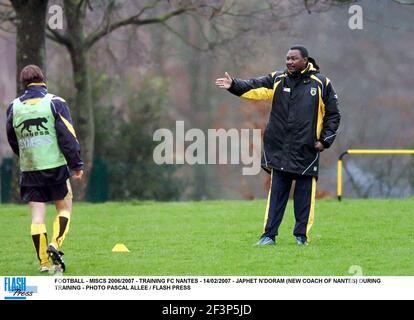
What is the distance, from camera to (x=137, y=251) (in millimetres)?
12844

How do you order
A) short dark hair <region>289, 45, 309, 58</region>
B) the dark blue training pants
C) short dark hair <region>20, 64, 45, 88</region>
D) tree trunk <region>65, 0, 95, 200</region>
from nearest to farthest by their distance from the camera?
short dark hair <region>20, 64, 45, 88</region>
short dark hair <region>289, 45, 309, 58</region>
the dark blue training pants
tree trunk <region>65, 0, 95, 200</region>

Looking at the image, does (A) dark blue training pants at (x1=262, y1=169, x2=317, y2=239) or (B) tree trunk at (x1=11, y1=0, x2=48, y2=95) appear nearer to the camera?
(A) dark blue training pants at (x1=262, y1=169, x2=317, y2=239)

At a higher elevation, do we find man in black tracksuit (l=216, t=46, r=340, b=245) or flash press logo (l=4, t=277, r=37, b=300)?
man in black tracksuit (l=216, t=46, r=340, b=245)

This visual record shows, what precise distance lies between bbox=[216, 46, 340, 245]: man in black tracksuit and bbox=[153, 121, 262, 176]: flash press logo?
1838 centimetres

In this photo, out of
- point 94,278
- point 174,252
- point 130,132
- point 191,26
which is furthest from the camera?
point 191,26

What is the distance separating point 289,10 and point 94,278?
2115 cm

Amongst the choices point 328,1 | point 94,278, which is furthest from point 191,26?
point 94,278

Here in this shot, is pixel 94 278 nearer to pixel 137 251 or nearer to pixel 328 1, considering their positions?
pixel 137 251

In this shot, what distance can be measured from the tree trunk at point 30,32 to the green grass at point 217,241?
5.45m

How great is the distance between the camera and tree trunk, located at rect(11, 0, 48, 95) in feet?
76.6

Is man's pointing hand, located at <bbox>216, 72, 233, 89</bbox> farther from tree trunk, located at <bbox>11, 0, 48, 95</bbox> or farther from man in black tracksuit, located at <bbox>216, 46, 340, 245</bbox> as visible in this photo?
tree trunk, located at <bbox>11, 0, 48, 95</bbox>

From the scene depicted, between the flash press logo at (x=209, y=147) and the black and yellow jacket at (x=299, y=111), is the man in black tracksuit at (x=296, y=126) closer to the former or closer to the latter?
the black and yellow jacket at (x=299, y=111)

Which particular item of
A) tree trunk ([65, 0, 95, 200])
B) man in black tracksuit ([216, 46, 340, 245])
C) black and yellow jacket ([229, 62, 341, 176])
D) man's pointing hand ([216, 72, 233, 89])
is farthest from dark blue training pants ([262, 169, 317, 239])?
tree trunk ([65, 0, 95, 200])

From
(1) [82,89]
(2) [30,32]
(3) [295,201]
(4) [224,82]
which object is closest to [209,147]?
(1) [82,89]
